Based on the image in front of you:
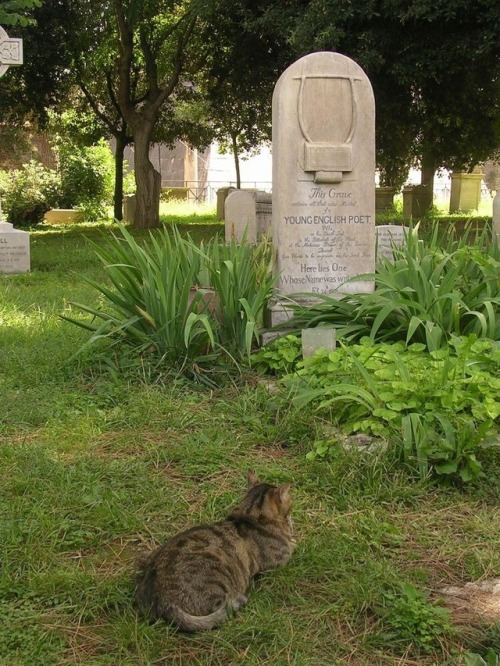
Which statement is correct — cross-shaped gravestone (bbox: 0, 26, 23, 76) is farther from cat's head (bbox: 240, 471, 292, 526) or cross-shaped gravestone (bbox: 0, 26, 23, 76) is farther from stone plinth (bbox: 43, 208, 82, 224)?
stone plinth (bbox: 43, 208, 82, 224)

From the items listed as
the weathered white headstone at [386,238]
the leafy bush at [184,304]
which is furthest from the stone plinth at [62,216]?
the leafy bush at [184,304]

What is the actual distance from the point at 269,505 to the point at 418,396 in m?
1.33

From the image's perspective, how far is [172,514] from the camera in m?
3.81

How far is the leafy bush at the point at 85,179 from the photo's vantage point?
93.2 feet

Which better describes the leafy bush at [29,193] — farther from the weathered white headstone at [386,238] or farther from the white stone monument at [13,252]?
Answer: the weathered white headstone at [386,238]

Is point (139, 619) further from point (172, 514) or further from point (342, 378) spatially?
point (342, 378)

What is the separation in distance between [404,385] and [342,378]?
50 cm

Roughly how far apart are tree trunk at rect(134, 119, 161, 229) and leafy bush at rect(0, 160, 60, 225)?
263 inches

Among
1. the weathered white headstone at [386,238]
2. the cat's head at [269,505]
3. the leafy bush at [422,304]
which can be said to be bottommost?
the cat's head at [269,505]

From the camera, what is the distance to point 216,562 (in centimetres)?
303

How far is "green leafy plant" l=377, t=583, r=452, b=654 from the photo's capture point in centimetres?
289

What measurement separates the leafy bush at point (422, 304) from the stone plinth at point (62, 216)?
72.2 feet

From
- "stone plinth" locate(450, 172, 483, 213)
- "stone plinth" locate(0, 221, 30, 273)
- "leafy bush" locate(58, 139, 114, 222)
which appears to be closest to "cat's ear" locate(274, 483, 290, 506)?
"stone plinth" locate(0, 221, 30, 273)

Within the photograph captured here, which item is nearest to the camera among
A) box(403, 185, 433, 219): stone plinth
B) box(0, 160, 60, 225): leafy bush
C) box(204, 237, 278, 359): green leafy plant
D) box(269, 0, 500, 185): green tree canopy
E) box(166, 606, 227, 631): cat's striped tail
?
box(166, 606, 227, 631): cat's striped tail
